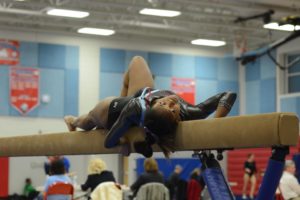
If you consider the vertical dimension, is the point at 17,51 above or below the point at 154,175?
above

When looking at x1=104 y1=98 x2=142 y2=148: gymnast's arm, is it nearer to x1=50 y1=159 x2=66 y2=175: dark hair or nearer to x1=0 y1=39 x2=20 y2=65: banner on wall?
x1=50 y1=159 x2=66 y2=175: dark hair

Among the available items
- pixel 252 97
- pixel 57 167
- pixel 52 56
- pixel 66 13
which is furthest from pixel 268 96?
pixel 57 167

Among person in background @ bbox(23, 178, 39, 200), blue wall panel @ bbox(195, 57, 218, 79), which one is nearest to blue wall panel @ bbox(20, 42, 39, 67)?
person in background @ bbox(23, 178, 39, 200)

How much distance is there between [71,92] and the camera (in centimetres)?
2017

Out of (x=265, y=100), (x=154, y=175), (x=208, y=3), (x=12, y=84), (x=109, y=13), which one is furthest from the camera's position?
(x=265, y=100)

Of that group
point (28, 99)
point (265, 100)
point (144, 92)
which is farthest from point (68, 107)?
point (144, 92)

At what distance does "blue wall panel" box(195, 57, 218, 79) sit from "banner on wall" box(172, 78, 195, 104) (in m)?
0.51

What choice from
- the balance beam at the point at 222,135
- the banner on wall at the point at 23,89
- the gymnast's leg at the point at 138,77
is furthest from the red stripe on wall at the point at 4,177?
the gymnast's leg at the point at 138,77

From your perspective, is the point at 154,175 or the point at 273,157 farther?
the point at 154,175

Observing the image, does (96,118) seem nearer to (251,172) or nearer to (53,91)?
(53,91)

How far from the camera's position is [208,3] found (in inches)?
648

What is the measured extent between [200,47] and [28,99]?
699 cm

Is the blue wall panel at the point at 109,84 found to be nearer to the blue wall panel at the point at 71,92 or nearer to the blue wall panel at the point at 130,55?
the blue wall panel at the point at 130,55

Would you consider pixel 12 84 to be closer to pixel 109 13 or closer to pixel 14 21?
pixel 14 21
